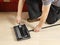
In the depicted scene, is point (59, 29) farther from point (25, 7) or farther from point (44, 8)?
point (25, 7)

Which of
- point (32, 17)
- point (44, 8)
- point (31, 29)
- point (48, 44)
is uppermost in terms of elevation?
point (44, 8)

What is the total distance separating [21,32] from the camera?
1.44m

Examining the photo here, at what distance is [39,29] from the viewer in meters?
1.50

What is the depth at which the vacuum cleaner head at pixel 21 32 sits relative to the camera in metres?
1.40

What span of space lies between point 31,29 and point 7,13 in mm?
379

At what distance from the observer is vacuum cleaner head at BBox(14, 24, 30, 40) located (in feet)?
4.59

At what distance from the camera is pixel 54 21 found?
1.59m

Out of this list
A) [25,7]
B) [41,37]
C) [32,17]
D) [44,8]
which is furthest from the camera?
[25,7]

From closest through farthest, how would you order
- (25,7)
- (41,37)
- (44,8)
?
(44,8) → (41,37) → (25,7)

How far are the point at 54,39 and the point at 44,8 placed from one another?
31 cm

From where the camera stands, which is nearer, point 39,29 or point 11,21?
point 39,29

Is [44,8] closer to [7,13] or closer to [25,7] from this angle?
[25,7]

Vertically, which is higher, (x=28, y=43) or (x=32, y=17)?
(x=32, y=17)

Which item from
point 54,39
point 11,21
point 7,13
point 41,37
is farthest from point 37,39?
point 7,13
